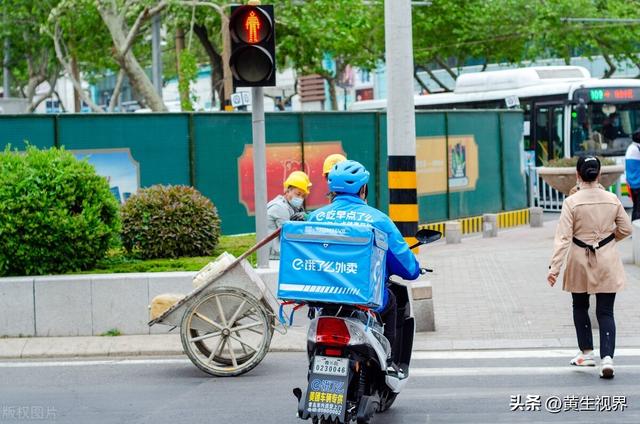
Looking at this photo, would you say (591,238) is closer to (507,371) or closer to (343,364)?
(507,371)

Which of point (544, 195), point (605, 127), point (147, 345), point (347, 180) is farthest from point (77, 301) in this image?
point (605, 127)

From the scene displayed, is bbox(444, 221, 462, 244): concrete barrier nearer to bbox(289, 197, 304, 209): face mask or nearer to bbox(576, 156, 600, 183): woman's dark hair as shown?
bbox(289, 197, 304, 209): face mask

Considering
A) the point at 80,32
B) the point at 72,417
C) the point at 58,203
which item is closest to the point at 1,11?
the point at 80,32

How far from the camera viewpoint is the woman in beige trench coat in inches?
350

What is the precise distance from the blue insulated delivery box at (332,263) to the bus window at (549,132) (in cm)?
2245

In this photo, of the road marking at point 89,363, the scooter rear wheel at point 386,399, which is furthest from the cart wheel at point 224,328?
the scooter rear wheel at point 386,399

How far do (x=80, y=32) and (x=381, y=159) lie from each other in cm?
1749

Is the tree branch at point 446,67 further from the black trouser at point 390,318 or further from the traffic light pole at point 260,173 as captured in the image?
the black trouser at point 390,318

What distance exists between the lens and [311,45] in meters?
30.7

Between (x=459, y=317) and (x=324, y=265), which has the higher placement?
(x=324, y=265)

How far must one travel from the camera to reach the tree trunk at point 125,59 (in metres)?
23.7

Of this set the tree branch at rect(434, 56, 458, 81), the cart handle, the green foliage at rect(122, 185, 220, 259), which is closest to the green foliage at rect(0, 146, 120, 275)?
the green foliage at rect(122, 185, 220, 259)

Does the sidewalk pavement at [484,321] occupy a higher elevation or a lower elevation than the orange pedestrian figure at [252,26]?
lower

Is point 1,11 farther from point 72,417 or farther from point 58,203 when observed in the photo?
point 72,417
